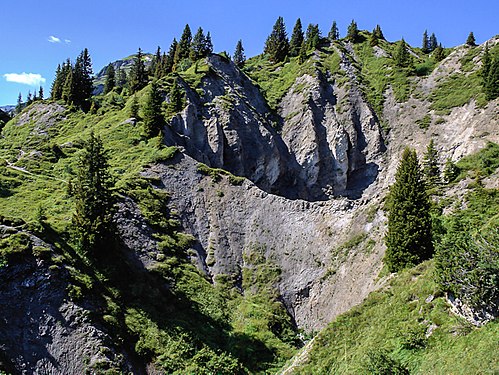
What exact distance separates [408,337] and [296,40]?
12511cm

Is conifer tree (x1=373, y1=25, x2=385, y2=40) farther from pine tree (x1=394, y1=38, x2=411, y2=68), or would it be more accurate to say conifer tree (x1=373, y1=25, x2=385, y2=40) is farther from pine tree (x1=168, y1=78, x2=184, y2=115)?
pine tree (x1=168, y1=78, x2=184, y2=115)

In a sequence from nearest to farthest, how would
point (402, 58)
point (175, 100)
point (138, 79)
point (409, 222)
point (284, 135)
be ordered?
point (409, 222) → point (175, 100) → point (284, 135) → point (138, 79) → point (402, 58)

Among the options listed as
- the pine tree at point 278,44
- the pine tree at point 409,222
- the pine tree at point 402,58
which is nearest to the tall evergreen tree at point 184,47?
the pine tree at point 278,44

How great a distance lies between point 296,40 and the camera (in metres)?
130

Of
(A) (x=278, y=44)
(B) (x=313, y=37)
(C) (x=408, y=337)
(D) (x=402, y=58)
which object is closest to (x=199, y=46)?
(A) (x=278, y=44)

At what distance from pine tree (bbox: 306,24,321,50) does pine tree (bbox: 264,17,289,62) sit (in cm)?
778

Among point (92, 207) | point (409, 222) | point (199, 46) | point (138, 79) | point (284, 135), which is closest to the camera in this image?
point (409, 222)

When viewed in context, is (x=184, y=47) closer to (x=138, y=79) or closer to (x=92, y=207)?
(x=138, y=79)

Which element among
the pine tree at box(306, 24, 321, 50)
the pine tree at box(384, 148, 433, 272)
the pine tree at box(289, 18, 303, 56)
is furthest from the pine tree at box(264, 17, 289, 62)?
the pine tree at box(384, 148, 433, 272)

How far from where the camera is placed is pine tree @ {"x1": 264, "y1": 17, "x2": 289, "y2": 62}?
12569cm

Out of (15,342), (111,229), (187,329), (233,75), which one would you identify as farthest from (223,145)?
(15,342)

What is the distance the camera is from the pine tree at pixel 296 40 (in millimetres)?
127406

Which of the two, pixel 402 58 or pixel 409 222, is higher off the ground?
pixel 402 58

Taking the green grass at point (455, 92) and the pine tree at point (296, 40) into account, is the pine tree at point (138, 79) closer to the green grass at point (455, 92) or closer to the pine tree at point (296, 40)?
the pine tree at point (296, 40)
